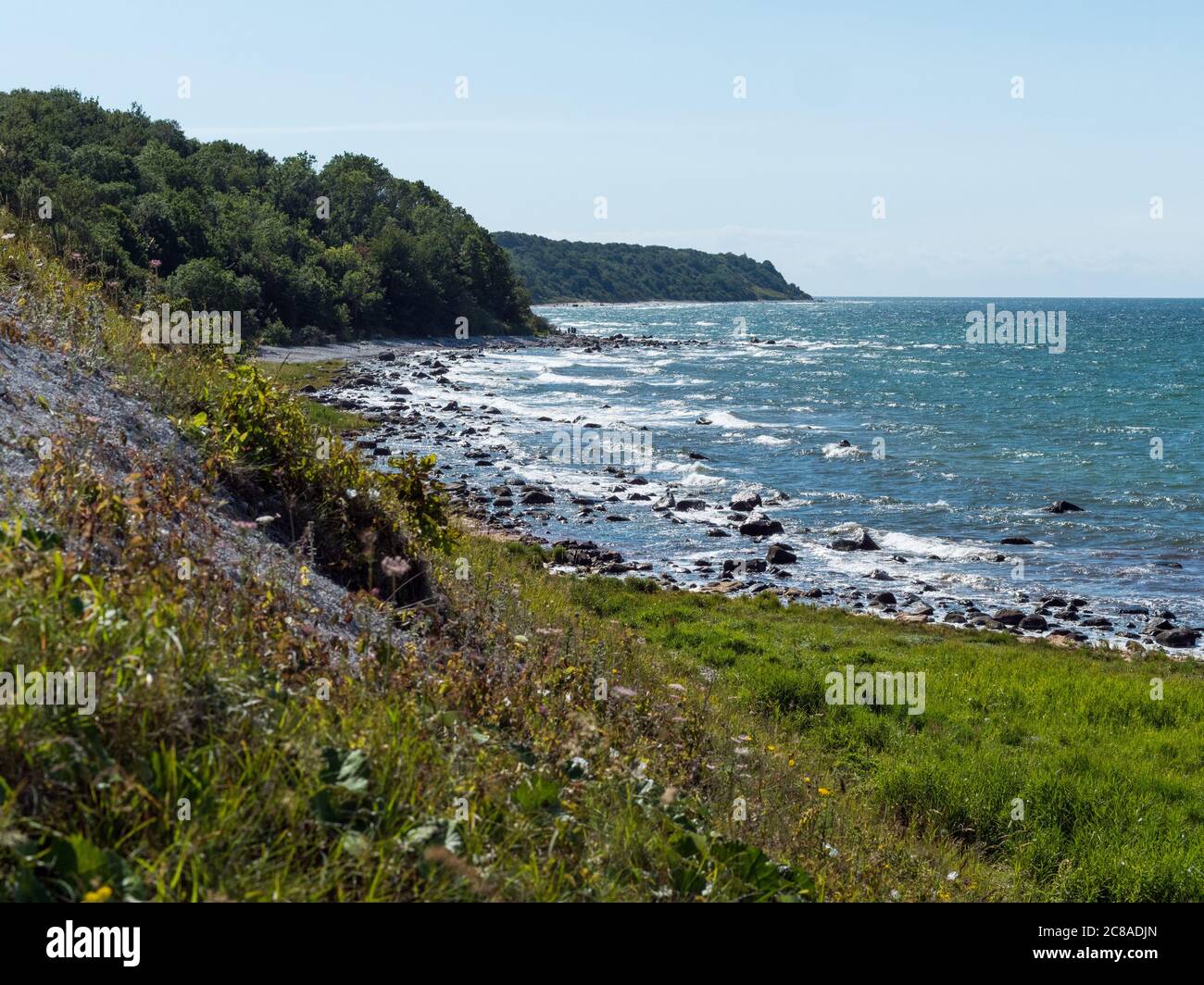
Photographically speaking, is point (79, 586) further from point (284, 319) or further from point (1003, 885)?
point (284, 319)

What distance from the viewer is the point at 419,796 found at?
3.94 m

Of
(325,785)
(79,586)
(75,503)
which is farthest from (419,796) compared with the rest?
(75,503)

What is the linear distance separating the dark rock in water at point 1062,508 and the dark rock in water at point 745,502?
9813 mm

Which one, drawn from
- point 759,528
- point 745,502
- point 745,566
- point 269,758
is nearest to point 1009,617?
point 745,566

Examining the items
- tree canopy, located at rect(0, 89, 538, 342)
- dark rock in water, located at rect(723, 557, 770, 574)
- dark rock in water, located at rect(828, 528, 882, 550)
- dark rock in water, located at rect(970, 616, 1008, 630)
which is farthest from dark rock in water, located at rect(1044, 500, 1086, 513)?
tree canopy, located at rect(0, 89, 538, 342)

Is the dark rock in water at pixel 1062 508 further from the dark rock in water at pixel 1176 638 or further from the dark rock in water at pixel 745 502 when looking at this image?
the dark rock in water at pixel 1176 638

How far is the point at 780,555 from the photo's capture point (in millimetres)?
27109

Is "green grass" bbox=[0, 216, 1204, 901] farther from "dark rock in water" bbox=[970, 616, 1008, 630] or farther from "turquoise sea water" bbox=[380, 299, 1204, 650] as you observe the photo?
"turquoise sea water" bbox=[380, 299, 1204, 650]

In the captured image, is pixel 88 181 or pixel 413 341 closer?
pixel 88 181

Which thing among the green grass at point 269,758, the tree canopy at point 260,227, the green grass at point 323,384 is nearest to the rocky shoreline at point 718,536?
the green grass at point 323,384

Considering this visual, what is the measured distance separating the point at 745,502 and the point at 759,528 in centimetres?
336

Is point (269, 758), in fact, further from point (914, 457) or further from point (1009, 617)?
point (914, 457)

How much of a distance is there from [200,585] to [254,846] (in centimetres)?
209
